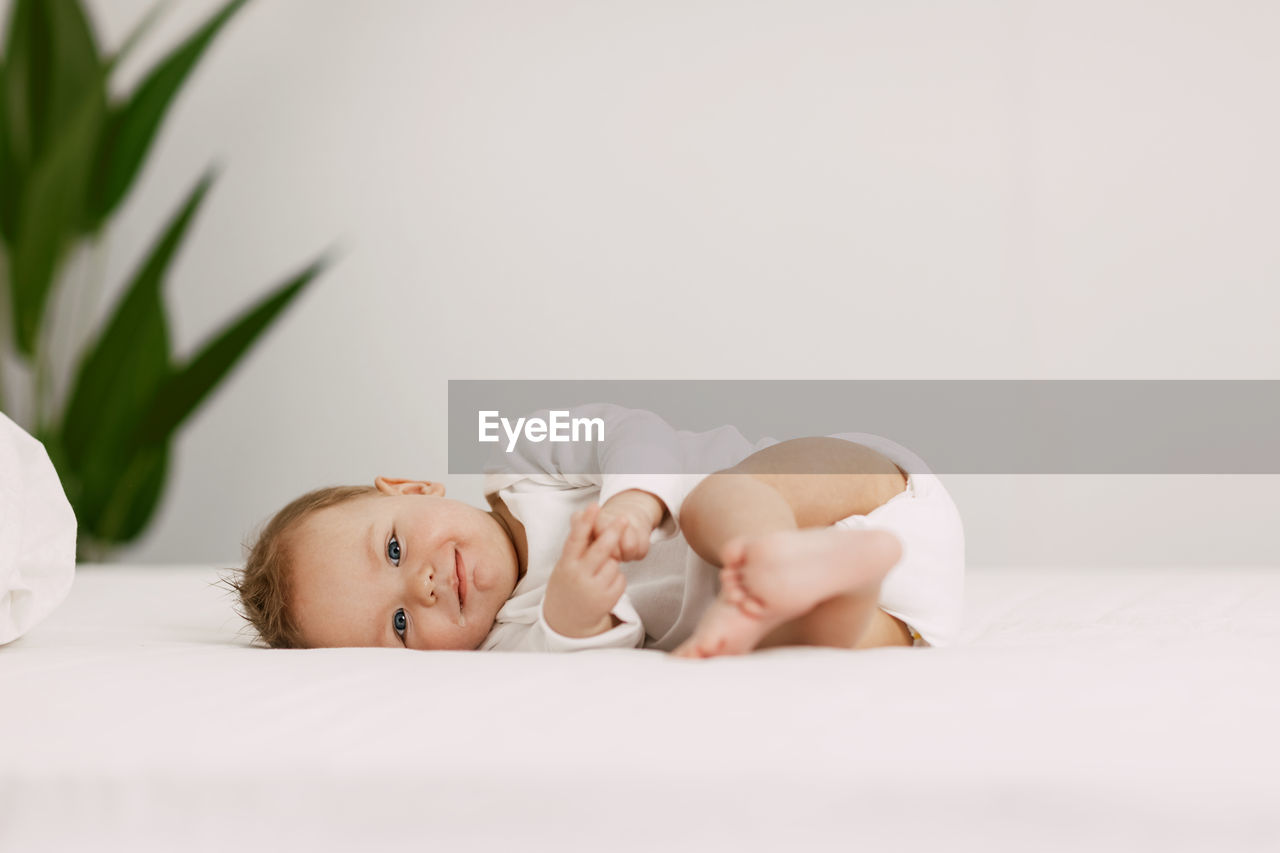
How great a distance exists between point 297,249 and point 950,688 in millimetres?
1875

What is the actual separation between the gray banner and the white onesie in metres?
1.05

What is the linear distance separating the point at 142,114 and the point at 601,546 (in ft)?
5.07

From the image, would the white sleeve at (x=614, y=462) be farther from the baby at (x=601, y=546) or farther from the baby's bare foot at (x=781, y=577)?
the baby's bare foot at (x=781, y=577)

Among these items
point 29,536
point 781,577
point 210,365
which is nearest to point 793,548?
point 781,577

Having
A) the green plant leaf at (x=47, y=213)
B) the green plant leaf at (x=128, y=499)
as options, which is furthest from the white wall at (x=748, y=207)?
the green plant leaf at (x=47, y=213)

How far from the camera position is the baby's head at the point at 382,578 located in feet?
2.93

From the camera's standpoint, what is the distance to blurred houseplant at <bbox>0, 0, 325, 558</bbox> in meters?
1.81

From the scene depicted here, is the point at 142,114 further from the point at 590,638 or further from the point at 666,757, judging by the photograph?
the point at 666,757

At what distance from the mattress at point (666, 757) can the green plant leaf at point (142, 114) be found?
147 centimetres

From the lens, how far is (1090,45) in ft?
6.56

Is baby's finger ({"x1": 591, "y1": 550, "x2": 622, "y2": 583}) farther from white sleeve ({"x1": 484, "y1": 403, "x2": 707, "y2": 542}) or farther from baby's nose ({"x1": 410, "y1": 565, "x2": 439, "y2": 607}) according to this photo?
baby's nose ({"x1": 410, "y1": 565, "x2": 439, "y2": 607})

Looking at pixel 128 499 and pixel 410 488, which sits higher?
pixel 410 488

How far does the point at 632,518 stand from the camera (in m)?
0.77

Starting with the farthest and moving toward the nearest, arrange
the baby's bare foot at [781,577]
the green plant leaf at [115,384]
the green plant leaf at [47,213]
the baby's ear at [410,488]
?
the green plant leaf at [115,384], the green plant leaf at [47,213], the baby's ear at [410,488], the baby's bare foot at [781,577]
